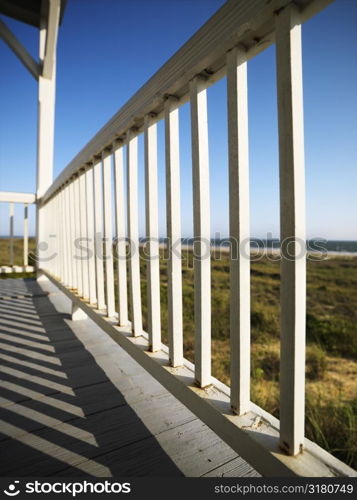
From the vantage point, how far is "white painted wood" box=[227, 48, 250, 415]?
568 mm

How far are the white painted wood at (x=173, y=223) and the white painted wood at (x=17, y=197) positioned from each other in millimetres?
2952

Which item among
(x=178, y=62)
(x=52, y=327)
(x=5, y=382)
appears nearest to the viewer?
(x=178, y=62)

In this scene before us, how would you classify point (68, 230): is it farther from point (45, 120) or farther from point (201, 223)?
point (45, 120)

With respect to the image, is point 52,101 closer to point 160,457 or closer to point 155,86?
point 155,86

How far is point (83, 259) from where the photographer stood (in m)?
1.66

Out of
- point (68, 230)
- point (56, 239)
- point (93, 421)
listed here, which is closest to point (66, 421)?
point (93, 421)

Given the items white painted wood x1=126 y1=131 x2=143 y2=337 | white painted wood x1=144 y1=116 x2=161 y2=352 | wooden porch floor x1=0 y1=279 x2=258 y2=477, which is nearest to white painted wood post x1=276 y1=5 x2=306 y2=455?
wooden porch floor x1=0 y1=279 x2=258 y2=477

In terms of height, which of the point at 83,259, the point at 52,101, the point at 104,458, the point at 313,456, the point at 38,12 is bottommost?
the point at 104,458

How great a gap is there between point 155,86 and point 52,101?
3.50 m

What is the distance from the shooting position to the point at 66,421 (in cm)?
89

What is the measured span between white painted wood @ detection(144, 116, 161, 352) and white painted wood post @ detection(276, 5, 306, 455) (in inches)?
19.4

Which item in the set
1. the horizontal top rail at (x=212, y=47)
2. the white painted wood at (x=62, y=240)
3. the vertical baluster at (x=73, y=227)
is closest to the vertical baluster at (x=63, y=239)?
the white painted wood at (x=62, y=240)

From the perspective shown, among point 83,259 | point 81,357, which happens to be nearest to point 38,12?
point 83,259

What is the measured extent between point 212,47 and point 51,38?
3269 millimetres
